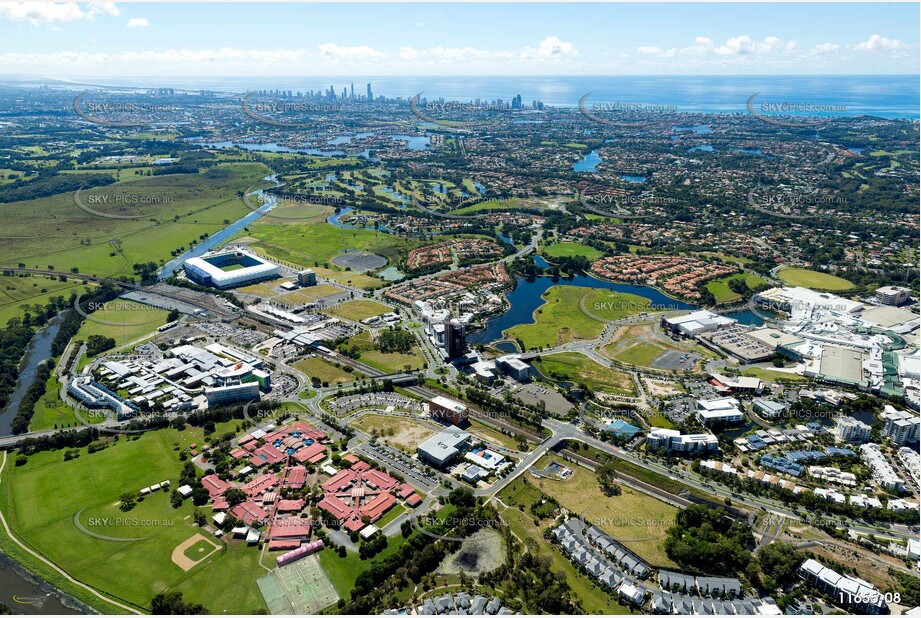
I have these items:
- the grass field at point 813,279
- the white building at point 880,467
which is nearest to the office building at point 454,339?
A: the white building at point 880,467

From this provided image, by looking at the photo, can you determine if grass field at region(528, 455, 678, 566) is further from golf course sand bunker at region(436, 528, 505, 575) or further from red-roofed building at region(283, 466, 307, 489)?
red-roofed building at region(283, 466, 307, 489)

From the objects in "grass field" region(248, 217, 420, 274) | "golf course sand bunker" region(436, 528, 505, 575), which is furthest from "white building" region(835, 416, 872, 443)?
"grass field" region(248, 217, 420, 274)

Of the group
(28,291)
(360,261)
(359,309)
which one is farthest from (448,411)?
(28,291)

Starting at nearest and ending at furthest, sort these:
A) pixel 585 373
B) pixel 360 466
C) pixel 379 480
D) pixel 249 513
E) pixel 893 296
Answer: pixel 249 513 < pixel 379 480 < pixel 360 466 < pixel 585 373 < pixel 893 296

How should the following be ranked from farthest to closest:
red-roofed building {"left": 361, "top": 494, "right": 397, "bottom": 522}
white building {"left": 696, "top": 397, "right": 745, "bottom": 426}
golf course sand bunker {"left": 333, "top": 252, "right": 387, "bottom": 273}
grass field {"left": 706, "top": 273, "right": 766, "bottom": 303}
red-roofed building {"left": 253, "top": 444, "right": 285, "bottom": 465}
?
golf course sand bunker {"left": 333, "top": 252, "right": 387, "bottom": 273}
grass field {"left": 706, "top": 273, "right": 766, "bottom": 303}
white building {"left": 696, "top": 397, "right": 745, "bottom": 426}
red-roofed building {"left": 253, "top": 444, "right": 285, "bottom": 465}
red-roofed building {"left": 361, "top": 494, "right": 397, "bottom": 522}

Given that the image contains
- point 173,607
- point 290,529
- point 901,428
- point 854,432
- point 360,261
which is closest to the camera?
point 173,607

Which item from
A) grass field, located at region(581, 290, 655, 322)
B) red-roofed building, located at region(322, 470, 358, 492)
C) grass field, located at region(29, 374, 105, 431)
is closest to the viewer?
red-roofed building, located at region(322, 470, 358, 492)

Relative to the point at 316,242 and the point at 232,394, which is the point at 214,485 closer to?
the point at 232,394
